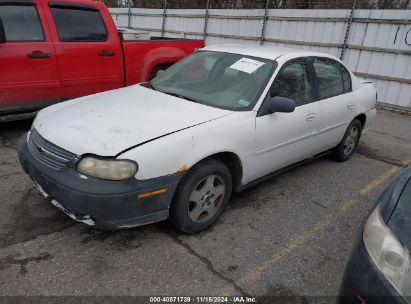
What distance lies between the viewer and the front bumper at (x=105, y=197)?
2.60 metres

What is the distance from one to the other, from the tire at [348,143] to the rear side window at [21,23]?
4256mm

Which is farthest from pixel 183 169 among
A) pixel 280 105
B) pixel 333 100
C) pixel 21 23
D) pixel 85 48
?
pixel 21 23

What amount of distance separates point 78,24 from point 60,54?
1.96 ft

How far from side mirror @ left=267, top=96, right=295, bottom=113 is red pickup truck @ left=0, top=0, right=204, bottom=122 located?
3.06 meters

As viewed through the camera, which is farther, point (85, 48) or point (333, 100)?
point (85, 48)

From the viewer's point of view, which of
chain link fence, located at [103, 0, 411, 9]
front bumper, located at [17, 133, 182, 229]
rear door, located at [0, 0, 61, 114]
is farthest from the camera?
chain link fence, located at [103, 0, 411, 9]

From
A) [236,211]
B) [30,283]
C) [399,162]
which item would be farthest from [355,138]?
[30,283]

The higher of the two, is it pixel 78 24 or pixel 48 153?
pixel 78 24

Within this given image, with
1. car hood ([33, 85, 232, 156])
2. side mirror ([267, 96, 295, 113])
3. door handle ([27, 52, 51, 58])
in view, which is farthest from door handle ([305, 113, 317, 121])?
door handle ([27, 52, 51, 58])

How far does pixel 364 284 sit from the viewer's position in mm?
1812

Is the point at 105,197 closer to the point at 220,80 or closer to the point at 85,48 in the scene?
the point at 220,80

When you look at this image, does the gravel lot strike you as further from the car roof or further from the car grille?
the car roof

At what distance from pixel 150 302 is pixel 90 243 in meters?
0.81

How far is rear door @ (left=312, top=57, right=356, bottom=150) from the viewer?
4340 millimetres
